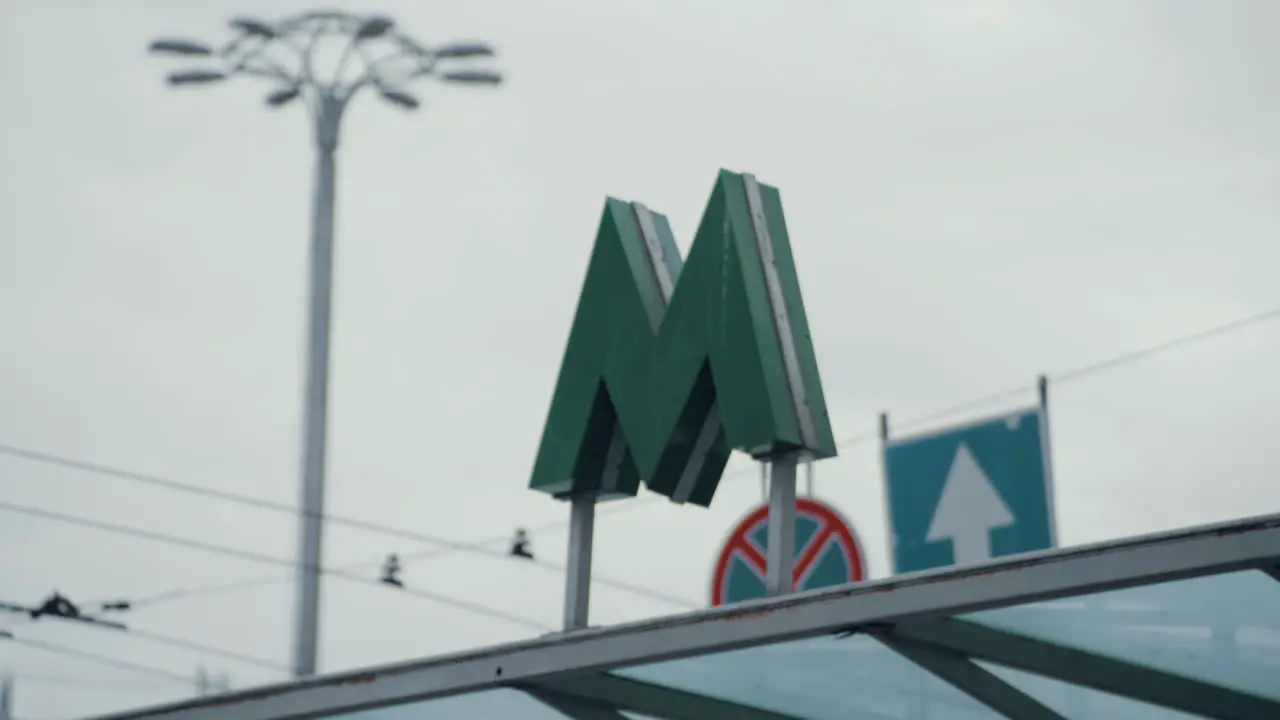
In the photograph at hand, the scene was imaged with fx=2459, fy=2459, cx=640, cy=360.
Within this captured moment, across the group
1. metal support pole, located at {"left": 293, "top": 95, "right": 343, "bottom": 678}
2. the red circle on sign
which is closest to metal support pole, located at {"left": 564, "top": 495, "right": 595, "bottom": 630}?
the red circle on sign

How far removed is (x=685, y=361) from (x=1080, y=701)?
2396 millimetres

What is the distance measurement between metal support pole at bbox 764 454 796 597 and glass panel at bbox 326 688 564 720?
1569mm

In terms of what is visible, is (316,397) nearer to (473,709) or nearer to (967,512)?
(967,512)

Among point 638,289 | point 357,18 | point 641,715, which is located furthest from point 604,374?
point 357,18

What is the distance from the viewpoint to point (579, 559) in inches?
472

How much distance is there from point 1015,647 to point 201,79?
679 inches

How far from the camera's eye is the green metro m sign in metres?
11.3

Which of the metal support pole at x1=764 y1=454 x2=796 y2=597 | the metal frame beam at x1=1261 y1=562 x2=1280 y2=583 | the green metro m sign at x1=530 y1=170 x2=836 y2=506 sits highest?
the green metro m sign at x1=530 y1=170 x2=836 y2=506

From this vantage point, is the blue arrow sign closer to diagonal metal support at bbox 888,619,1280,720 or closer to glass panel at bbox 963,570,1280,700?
diagonal metal support at bbox 888,619,1280,720

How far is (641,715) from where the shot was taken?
1156 centimetres

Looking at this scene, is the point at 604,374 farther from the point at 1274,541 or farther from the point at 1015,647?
the point at 1274,541

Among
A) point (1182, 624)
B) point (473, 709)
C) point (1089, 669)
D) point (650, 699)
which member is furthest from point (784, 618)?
point (473, 709)

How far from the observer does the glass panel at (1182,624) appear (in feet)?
30.0

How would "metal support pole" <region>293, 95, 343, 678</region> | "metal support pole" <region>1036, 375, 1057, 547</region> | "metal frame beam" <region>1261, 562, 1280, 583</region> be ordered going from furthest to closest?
1. "metal support pole" <region>293, 95, 343, 678</region>
2. "metal support pole" <region>1036, 375, 1057, 547</region>
3. "metal frame beam" <region>1261, 562, 1280, 583</region>
